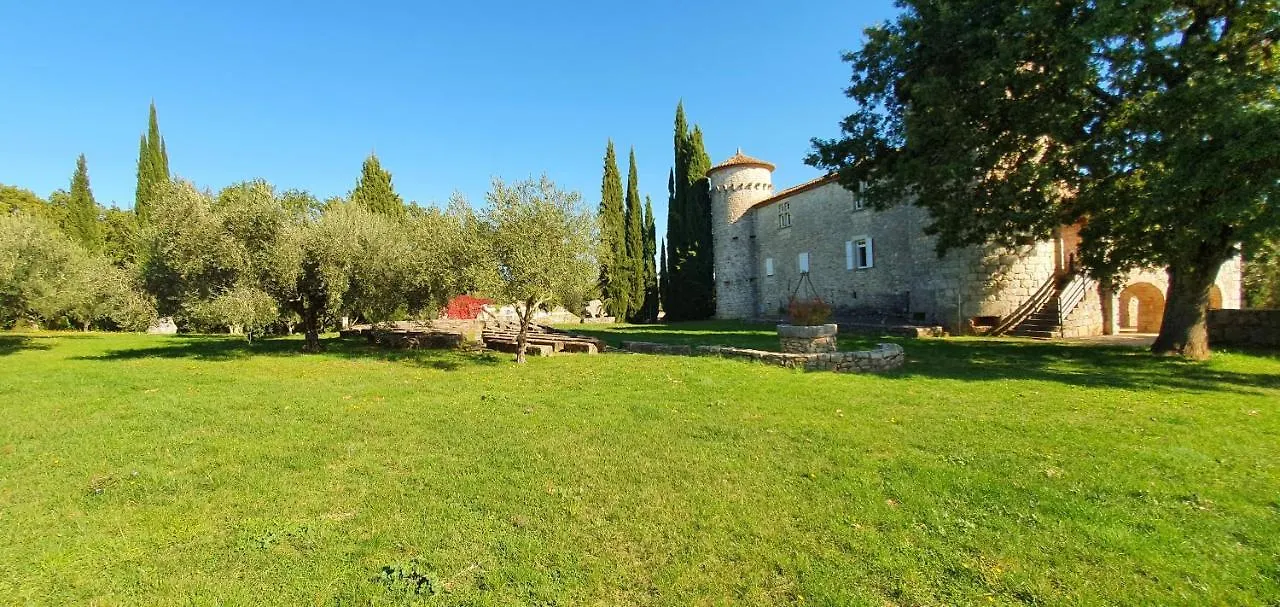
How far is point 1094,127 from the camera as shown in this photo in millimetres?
11672

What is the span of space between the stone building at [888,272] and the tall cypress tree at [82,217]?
133 ft

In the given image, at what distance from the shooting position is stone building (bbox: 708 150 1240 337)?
61.9 ft

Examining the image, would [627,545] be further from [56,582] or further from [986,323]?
[986,323]

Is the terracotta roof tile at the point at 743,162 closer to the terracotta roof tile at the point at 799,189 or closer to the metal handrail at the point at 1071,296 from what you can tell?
the terracotta roof tile at the point at 799,189

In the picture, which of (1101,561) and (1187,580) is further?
(1101,561)

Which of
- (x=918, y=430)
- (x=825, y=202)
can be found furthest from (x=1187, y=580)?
(x=825, y=202)

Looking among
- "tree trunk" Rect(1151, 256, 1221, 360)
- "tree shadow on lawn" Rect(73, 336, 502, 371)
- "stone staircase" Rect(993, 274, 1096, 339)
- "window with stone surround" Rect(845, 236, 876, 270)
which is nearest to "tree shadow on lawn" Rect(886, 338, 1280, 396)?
"tree trunk" Rect(1151, 256, 1221, 360)

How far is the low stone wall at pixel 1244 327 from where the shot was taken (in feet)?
46.2

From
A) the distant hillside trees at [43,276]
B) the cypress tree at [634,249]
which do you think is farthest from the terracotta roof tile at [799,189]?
the distant hillside trees at [43,276]

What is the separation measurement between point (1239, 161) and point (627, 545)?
40.5 ft

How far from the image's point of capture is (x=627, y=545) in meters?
3.88

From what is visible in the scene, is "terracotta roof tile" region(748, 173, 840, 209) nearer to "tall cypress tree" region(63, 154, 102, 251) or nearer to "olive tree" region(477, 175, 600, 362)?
"olive tree" region(477, 175, 600, 362)

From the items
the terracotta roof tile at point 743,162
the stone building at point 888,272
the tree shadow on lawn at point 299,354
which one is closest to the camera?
the tree shadow on lawn at point 299,354

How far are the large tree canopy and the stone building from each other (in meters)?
3.21
